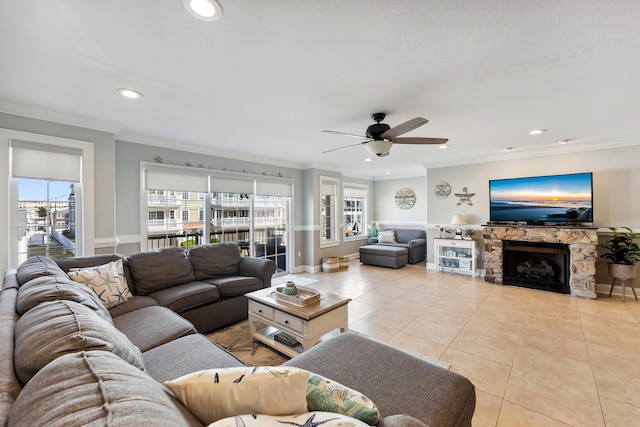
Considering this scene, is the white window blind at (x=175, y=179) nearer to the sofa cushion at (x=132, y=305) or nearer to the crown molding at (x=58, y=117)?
the crown molding at (x=58, y=117)

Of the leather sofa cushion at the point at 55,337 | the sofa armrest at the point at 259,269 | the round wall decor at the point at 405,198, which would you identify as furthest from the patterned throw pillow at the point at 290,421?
the round wall decor at the point at 405,198

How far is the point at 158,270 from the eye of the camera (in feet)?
9.61

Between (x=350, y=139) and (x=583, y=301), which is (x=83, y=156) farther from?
(x=583, y=301)

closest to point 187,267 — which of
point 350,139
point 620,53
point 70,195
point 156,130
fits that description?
point 70,195

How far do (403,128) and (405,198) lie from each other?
17.7 feet

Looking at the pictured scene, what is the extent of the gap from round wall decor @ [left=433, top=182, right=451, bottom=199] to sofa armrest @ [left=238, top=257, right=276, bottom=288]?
4140 mm

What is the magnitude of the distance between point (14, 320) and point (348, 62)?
2.38 metres

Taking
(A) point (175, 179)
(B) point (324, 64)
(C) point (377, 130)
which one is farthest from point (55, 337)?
(A) point (175, 179)

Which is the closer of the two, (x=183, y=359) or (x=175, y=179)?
(x=183, y=359)

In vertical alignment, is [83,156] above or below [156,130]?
below

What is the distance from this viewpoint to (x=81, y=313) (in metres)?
1.14

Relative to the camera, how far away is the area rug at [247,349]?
2357 millimetres

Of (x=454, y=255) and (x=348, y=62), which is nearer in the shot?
(x=348, y=62)

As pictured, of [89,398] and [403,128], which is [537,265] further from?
[89,398]
